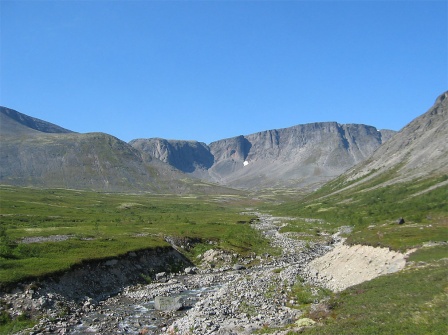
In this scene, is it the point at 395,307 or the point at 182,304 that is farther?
the point at 182,304

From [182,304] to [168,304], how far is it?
60.2 inches

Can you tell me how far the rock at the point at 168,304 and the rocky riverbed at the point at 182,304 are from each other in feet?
0.73

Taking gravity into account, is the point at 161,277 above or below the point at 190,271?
below

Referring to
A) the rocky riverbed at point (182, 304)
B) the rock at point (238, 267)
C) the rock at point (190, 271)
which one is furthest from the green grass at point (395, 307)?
the rock at point (190, 271)

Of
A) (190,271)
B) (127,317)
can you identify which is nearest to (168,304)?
(127,317)

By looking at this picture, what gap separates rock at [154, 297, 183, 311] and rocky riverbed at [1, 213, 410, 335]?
0.22 m

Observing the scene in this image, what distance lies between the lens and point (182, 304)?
43562 mm

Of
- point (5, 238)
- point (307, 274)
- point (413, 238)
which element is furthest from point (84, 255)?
point (413, 238)

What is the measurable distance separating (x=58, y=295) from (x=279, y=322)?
24.6 metres

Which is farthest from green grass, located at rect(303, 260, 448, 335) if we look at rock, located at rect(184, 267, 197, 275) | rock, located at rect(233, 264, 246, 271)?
rock, located at rect(184, 267, 197, 275)

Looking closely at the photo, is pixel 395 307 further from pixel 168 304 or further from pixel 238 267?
pixel 238 267

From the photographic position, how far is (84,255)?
55.5 metres

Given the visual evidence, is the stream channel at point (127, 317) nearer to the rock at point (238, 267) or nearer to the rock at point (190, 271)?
the rock at point (190, 271)

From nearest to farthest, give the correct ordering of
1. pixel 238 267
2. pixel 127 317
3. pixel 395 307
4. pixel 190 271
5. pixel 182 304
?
pixel 395 307 < pixel 127 317 < pixel 182 304 < pixel 190 271 < pixel 238 267
